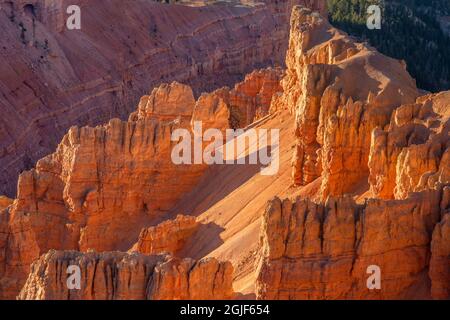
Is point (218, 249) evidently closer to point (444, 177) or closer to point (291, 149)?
point (291, 149)

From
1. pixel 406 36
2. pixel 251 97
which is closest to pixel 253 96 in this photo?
pixel 251 97

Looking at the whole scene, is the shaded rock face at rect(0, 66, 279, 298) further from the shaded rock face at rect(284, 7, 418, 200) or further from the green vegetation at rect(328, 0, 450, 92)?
the green vegetation at rect(328, 0, 450, 92)

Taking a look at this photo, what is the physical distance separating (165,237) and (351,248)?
1249cm

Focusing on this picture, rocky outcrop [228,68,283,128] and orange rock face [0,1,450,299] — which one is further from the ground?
rocky outcrop [228,68,283,128]

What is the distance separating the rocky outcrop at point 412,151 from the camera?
36781 mm

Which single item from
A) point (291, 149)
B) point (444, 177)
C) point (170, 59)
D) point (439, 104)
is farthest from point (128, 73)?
point (444, 177)

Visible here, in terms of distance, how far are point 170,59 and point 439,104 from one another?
6490 centimetres

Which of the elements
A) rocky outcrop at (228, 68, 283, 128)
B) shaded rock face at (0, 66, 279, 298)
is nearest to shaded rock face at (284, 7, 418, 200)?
shaded rock face at (0, 66, 279, 298)

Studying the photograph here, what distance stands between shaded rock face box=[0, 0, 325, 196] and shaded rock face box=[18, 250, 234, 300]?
41399 millimetres

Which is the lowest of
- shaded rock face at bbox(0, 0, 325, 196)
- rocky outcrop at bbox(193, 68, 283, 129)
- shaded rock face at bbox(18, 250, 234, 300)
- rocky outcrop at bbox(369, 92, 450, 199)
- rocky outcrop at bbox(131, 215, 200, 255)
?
shaded rock face at bbox(18, 250, 234, 300)

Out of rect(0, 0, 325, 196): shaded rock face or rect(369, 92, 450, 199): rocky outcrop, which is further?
rect(0, 0, 325, 196): shaded rock face

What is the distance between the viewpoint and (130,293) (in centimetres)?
3247

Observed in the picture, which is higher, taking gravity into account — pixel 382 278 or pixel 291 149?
pixel 291 149

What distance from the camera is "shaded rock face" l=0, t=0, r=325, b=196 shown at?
84.1 m
